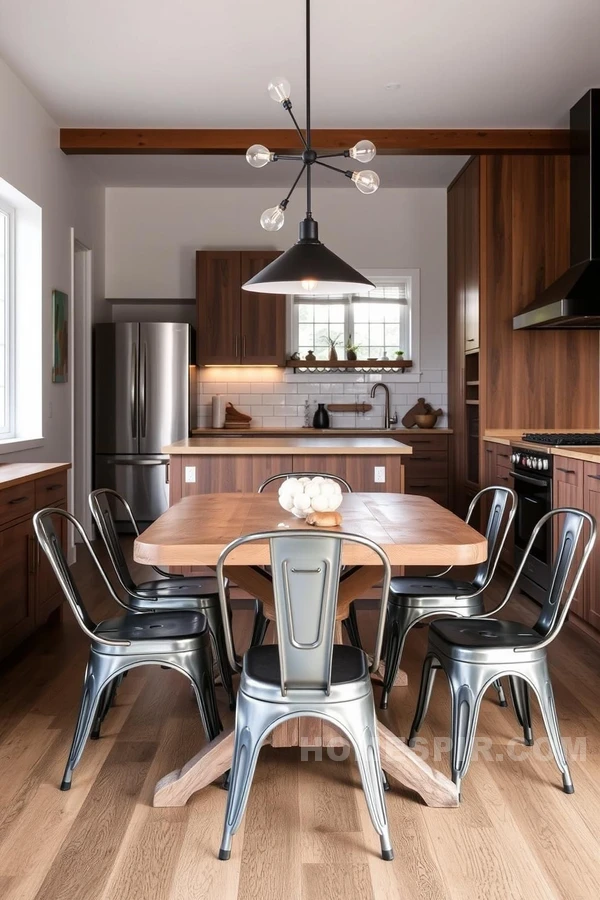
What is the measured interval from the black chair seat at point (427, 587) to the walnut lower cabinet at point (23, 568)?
1.61 m

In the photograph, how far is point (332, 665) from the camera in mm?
2215

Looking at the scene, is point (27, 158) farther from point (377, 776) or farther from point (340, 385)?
point (377, 776)

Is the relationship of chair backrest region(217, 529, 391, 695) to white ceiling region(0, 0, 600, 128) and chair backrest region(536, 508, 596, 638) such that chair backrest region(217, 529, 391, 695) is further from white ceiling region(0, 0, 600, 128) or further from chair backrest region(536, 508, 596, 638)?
white ceiling region(0, 0, 600, 128)

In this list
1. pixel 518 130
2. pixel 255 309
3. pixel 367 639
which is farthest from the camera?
pixel 255 309

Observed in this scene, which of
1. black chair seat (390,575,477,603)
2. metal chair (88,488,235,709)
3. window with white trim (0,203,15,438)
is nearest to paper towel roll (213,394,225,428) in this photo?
window with white trim (0,203,15,438)

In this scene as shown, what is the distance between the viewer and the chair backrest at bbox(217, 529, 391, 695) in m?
1.97

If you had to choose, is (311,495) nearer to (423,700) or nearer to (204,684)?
(204,684)

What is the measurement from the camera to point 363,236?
7.34 metres

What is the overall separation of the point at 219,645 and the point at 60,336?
129 inches

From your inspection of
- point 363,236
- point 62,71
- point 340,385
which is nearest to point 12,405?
point 62,71

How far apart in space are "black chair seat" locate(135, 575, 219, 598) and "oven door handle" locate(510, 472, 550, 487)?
207cm

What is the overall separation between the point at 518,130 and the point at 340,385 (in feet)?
9.04

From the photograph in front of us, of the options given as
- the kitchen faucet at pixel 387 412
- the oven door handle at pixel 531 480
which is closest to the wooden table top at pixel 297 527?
the oven door handle at pixel 531 480

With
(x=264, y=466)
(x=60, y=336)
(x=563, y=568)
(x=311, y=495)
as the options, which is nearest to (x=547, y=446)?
(x=264, y=466)
